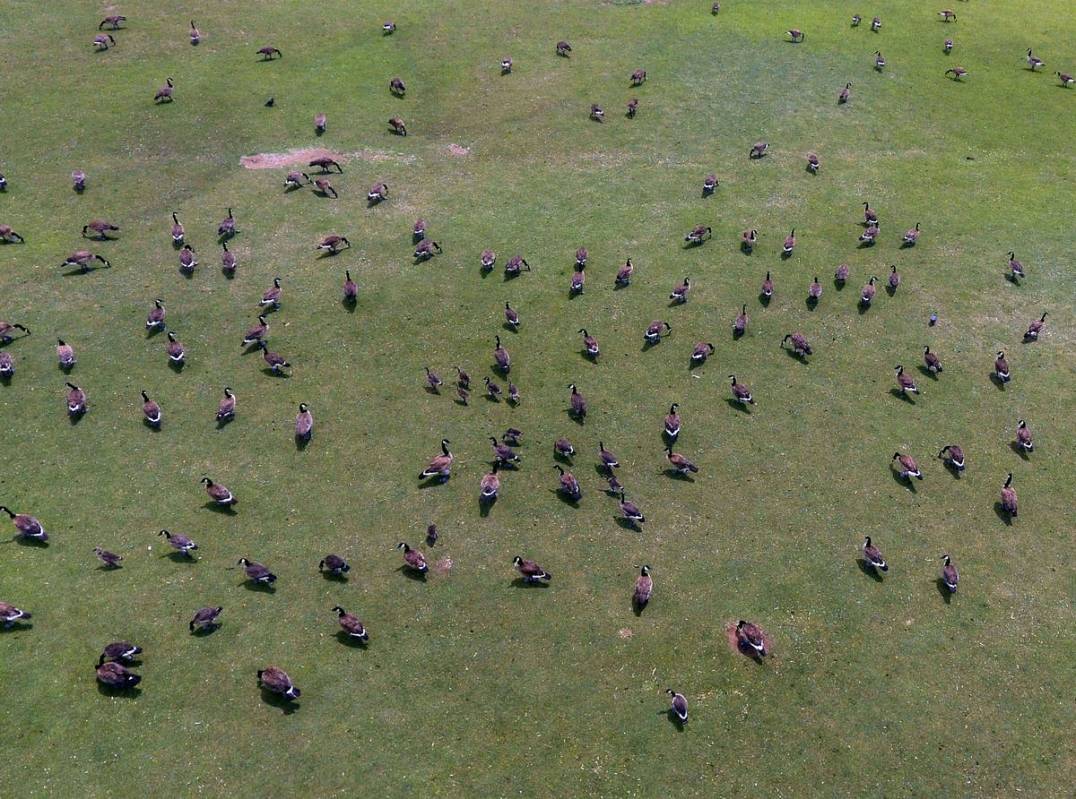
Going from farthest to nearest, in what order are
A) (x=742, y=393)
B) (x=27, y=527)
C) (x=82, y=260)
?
(x=82, y=260) → (x=742, y=393) → (x=27, y=527)

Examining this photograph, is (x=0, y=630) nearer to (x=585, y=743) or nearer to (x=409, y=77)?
(x=585, y=743)

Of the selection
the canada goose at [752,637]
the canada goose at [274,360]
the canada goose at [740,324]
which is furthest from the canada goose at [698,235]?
the canada goose at [752,637]

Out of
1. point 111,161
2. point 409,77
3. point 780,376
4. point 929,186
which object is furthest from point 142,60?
point 929,186

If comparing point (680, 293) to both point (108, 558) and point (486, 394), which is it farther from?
point (108, 558)

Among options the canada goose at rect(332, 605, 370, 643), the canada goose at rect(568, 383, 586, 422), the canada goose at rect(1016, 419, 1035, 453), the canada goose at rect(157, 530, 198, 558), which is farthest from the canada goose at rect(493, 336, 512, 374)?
the canada goose at rect(1016, 419, 1035, 453)

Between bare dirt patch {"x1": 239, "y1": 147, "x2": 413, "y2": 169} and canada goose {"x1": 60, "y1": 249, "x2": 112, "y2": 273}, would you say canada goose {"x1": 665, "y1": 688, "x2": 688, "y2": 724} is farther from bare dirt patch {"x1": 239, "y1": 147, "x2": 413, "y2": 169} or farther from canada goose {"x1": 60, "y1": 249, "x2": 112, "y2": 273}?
bare dirt patch {"x1": 239, "y1": 147, "x2": 413, "y2": 169}

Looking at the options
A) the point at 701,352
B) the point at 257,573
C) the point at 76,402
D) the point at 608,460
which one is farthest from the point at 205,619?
the point at 701,352

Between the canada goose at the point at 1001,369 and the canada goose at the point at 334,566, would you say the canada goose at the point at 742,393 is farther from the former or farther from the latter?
the canada goose at the point at 334,566
